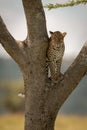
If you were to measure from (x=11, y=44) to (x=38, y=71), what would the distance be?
17cm

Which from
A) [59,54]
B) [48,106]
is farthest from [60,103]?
[59,54]

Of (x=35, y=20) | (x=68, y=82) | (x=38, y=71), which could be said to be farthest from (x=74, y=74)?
(x=35, y=20)

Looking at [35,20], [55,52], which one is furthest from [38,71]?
[35,20]

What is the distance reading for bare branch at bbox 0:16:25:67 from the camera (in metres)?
2.22

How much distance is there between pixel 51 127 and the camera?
2365 mm

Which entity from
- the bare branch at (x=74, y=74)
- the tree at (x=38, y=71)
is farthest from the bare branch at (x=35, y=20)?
the bare branch at (x=74, y=74)

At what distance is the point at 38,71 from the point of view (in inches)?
89.9

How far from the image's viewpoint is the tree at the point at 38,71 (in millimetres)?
2242

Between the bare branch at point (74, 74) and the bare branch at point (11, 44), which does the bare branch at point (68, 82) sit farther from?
the bare branch at point (11, 44)

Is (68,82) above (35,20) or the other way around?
the other way around

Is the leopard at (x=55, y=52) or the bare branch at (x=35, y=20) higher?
the bare branch at (x=35, y=20)

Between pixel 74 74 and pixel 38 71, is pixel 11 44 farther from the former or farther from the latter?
pixel 74 74

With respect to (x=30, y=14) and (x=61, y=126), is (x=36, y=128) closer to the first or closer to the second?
(x=30, y=14)

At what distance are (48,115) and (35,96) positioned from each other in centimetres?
11
